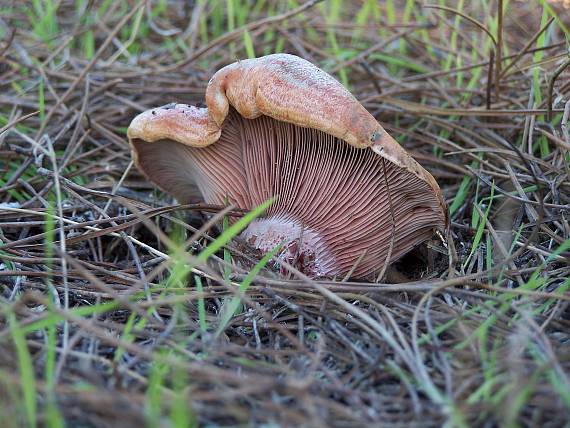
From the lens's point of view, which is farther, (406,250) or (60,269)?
(406,250)

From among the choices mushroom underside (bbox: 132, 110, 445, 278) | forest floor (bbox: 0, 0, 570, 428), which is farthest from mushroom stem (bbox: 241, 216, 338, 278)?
forest floor (bbox: 0, 0, 570, 428)

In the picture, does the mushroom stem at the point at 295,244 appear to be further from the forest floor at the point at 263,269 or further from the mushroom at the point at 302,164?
the forest floor at the point at 263,269

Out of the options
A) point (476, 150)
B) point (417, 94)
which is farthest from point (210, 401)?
point (417, 94)

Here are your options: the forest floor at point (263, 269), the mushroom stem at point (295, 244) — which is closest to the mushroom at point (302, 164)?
the mushroom stem at point (295, 244)

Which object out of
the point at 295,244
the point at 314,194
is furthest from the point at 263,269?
the point at 314,194

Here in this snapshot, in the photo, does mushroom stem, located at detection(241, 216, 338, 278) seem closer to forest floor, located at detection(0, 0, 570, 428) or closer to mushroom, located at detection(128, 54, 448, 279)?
mushroom, located at detection(128, 54, 448, 279)

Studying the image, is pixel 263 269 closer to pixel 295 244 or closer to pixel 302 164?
pixel 295 244

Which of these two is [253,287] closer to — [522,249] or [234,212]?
[234,212]

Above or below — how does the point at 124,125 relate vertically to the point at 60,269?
above
